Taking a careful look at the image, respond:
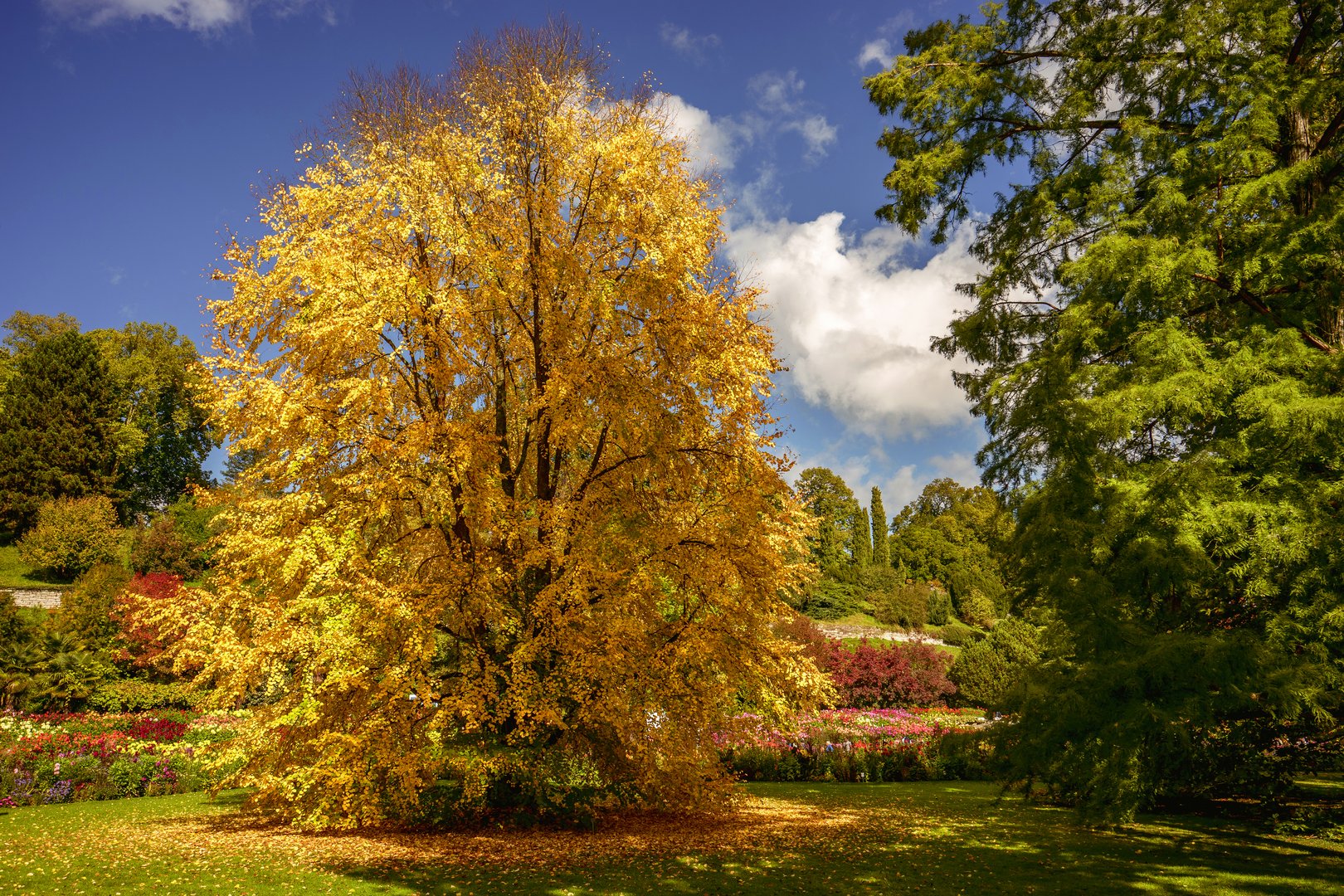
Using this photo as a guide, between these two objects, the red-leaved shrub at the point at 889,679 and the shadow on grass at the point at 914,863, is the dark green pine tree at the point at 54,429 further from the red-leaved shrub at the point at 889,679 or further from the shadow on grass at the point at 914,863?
the shadow on grass at the point at 914,863

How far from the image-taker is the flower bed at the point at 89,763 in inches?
518

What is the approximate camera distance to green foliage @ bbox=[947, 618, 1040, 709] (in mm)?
22422

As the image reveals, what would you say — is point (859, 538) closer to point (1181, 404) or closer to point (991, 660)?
point (991, 660)

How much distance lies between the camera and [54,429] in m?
40.2

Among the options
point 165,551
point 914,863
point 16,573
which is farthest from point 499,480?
point 16,573

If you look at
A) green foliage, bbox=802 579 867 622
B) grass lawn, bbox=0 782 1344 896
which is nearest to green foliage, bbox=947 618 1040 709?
grass lawn, bbox=0 782 1344 896

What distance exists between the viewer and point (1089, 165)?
388 inches

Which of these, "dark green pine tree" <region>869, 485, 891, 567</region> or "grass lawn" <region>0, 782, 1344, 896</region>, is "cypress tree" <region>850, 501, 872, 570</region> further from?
"grass lawn" <region>0, 782, 1344, 896</region>

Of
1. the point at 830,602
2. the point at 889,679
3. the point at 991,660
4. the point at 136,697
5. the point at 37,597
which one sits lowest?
the point at 136,697

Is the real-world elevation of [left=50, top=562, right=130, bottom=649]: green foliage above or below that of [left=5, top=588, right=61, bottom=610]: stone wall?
below

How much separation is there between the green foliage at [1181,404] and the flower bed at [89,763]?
13269 millimetres

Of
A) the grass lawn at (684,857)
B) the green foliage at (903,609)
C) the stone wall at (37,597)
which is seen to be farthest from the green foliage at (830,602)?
the stone wall at (37,597)

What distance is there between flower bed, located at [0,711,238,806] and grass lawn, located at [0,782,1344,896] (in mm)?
795

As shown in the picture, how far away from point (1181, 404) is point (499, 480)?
29.2ft
